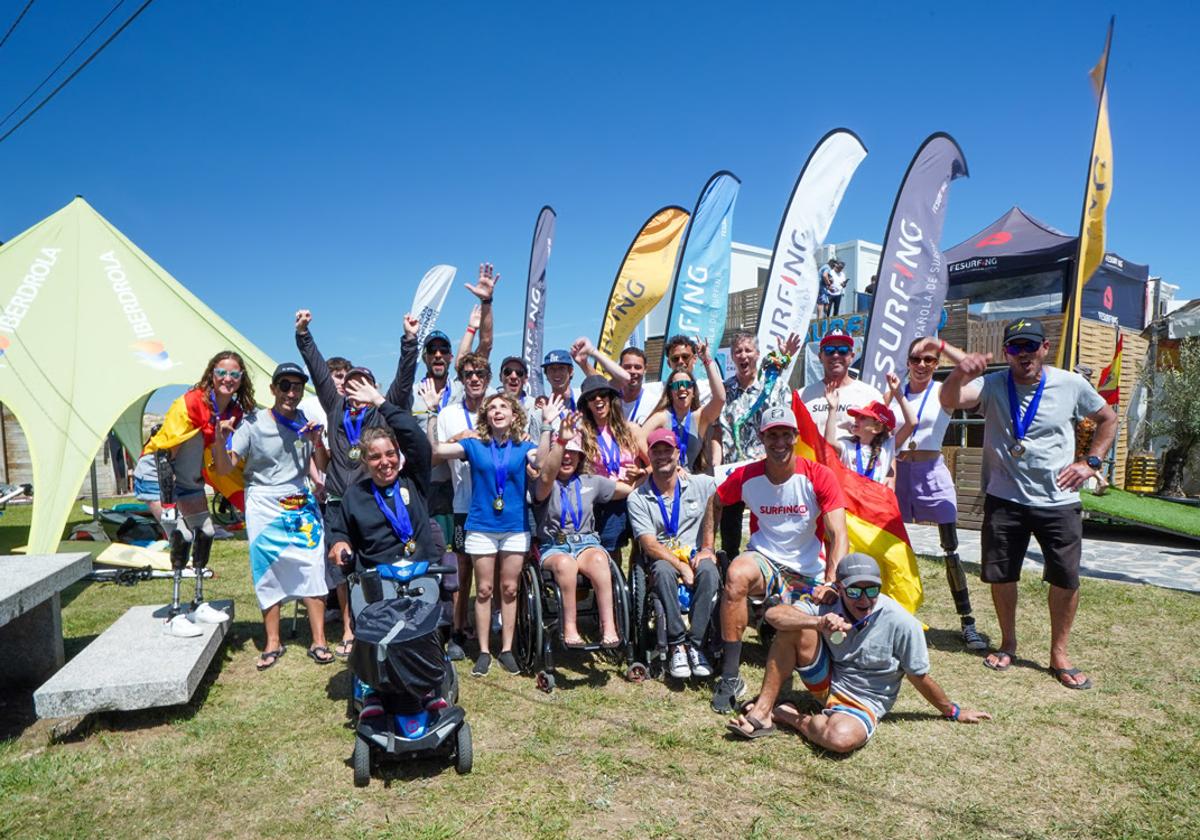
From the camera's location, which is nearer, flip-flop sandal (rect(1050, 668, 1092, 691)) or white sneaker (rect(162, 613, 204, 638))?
flip-flop sandal (rect(1050, 668, 1092, 691))

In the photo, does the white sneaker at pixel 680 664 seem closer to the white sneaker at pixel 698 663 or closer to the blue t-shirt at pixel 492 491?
the white sneaker at pixel 698 663

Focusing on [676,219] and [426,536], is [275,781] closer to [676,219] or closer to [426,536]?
[426,536]

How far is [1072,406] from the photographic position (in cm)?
412

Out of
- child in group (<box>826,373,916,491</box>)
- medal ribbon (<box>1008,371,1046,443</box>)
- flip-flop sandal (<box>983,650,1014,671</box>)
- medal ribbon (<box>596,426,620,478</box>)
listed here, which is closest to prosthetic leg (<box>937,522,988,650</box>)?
flip-flop sandal (<box>983,650,1014,671</box>)

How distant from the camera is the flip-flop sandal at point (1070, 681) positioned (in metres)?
4.06

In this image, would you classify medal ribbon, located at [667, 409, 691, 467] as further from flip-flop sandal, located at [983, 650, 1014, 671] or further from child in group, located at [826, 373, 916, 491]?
flip-flop sandal, located at [983, 650, 1014, 671]

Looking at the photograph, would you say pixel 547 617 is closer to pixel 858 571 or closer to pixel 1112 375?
pixel 858 571

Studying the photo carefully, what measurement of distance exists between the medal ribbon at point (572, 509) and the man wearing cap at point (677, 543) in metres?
0.33

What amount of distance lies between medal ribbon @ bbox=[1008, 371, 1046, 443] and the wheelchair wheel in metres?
3.04

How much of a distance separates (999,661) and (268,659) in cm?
474

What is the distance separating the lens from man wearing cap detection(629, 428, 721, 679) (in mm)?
4020

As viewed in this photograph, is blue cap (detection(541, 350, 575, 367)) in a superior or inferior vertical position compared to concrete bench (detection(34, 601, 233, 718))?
superior

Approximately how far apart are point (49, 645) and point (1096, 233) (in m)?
10.0

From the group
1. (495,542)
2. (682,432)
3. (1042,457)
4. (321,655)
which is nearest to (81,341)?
(321,655)
